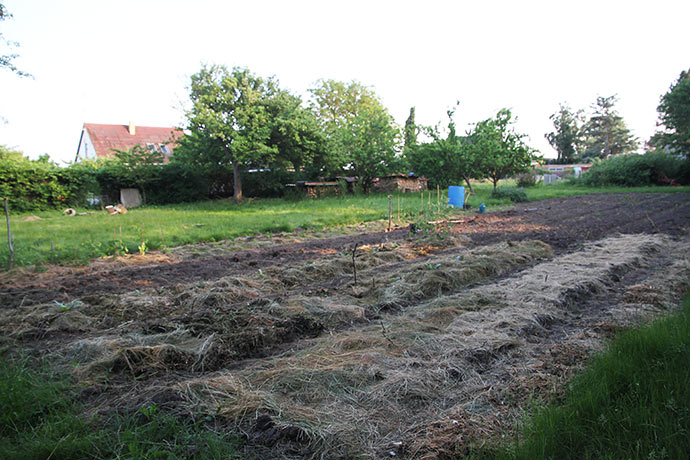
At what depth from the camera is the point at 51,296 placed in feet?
14.7

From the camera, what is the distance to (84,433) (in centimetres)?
198

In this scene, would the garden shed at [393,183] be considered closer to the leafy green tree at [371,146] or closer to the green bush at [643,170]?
the leafy green tree at [371,146]

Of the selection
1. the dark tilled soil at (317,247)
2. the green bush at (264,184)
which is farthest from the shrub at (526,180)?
the green bush at (264,184)

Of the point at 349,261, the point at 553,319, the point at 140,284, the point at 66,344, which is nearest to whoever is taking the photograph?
the point at 66,344

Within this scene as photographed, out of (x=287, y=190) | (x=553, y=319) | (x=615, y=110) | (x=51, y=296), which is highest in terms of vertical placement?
(x=615, y=110)

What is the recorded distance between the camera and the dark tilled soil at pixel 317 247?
483 cm

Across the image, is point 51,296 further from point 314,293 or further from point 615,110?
point 615,110

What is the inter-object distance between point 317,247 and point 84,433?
5.59 meters

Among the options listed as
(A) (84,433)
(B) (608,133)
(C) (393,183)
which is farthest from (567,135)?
(A) (84,433)

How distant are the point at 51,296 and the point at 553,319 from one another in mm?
5640

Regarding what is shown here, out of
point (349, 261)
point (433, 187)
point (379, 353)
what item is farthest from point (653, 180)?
point (379, 353)

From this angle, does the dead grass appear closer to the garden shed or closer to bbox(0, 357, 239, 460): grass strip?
bbox(0, 357, 239, 460): grass strip

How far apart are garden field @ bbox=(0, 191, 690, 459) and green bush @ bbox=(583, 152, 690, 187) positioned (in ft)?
80.6

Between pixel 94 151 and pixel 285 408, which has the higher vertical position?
pixel 94 151
